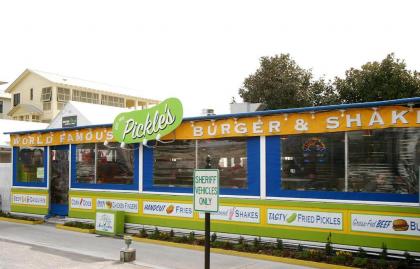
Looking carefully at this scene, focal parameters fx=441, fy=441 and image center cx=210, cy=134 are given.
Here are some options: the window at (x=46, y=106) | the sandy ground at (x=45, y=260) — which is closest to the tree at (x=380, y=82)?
the sandy ground at (x=45, y=260)

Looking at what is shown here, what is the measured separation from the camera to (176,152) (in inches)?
464

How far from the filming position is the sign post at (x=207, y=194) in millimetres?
6504

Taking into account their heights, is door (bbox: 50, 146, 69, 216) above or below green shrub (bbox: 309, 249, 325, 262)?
above

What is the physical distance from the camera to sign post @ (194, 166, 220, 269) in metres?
6.50

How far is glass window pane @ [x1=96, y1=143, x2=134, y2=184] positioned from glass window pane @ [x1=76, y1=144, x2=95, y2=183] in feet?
0.96

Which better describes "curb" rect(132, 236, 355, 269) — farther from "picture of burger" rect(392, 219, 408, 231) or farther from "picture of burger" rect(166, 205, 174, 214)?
"picture of burger" rect(392, 219, 408, 231)

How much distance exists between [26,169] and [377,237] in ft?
41.4

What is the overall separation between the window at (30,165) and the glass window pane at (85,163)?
199 cm

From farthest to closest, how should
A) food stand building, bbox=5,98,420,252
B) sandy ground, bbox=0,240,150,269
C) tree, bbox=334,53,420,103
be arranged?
tree, bbox=334,53,420,103 < sandy ground, bbox=0,240,150,269 < food stand building, bbox=5,98,420,252

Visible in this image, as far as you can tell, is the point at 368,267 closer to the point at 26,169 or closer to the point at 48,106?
the point at 26,169

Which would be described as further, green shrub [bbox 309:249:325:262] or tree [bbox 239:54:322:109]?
tree [bbox 239:54:322:109]

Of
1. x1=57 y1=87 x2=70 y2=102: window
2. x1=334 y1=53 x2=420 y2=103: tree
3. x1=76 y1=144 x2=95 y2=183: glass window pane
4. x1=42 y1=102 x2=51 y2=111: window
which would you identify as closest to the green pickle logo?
x1=76 y1=144 x2=95 y2=183: glass window pane

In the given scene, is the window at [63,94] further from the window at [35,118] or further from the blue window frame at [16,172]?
the blue window frame at [16,172]

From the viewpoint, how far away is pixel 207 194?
6.63 meters
